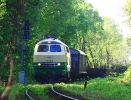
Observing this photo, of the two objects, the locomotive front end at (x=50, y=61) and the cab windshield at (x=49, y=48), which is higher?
the cab windshield at (x=49, y=48)

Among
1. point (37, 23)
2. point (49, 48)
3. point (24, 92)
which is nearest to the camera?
point (24, 92)

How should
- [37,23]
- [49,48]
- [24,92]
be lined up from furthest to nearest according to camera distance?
[37,23] → [49,48] → [24,92]

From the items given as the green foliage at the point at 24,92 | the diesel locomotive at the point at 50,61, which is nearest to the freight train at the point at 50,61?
the diesel locomotive at the point at 50,61

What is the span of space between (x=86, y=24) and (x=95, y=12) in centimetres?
1648

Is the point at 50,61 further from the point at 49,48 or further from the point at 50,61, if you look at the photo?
the point at 49,48

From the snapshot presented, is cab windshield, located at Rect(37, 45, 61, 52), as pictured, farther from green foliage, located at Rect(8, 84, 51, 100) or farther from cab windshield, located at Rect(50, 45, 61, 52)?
green foliage, located at Rect(8, 84, 51, 100)

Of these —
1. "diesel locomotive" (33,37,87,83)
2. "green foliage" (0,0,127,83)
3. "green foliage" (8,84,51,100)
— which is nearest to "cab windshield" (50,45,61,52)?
"diesel locomotive" (33,37,87,83)

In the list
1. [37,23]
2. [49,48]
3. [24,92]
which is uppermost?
[37,23]

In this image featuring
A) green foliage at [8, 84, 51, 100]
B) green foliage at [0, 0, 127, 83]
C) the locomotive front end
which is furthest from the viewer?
green foliage at [0, 0, 127, 83]

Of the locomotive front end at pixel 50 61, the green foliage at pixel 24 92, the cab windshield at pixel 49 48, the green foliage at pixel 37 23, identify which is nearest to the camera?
the green foliage at pixel 24 92

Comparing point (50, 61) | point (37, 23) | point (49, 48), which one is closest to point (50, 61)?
point (50, 61)

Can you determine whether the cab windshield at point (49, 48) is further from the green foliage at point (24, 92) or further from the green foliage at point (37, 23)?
the green foliage at point (24, 92)

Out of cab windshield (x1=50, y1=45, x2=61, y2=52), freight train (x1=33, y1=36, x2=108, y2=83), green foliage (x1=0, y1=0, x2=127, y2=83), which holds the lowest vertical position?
freight train (x1=33, y1=36, x2=108, y2=83)

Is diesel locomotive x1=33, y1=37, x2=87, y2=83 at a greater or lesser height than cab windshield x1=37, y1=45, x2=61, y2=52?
lesser
